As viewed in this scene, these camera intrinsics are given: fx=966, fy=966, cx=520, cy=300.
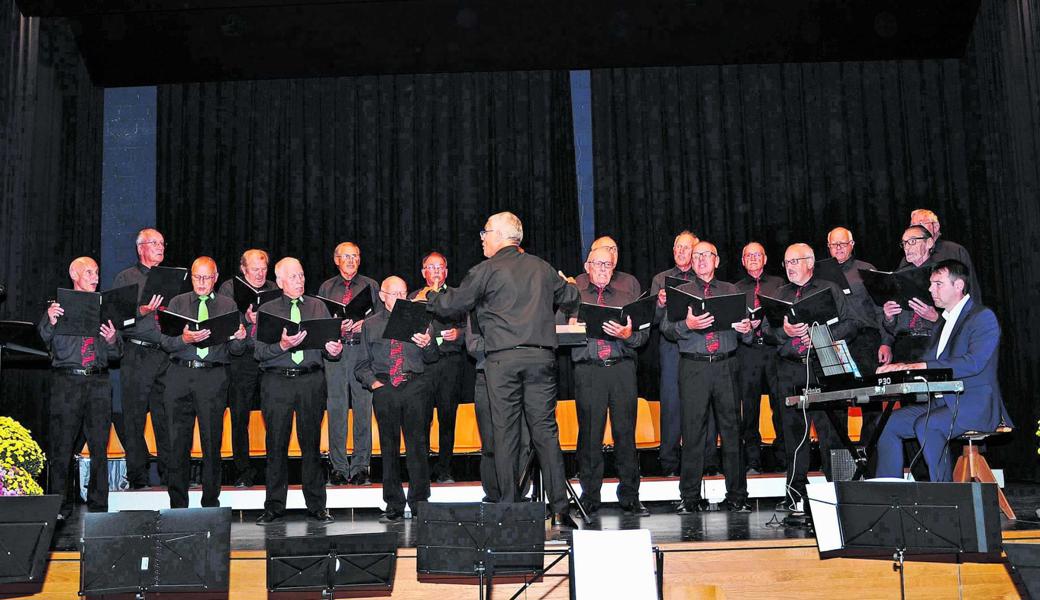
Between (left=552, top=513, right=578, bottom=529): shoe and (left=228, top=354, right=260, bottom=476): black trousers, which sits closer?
(left=552, top=513, right=578, bottom=529): shoe

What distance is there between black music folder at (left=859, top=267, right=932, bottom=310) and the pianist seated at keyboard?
1.60ft

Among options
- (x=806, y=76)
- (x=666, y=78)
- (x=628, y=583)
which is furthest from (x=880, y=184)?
(x=628, y=583)

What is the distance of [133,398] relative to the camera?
7.11 meters

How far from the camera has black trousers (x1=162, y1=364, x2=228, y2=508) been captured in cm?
639

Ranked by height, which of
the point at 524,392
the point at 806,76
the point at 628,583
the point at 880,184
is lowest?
the point at 628,583

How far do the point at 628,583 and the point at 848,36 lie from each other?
7.07 metres

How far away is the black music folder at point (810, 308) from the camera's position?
5816 mm

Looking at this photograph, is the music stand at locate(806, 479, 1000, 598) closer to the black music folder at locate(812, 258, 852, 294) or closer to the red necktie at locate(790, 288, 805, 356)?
the red necktie at locate(790, 288, 805, 356)

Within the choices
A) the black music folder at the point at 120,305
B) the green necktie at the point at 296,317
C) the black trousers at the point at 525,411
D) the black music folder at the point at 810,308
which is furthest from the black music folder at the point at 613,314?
the black music folder at the point at 120,305

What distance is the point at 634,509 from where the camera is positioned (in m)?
6.34

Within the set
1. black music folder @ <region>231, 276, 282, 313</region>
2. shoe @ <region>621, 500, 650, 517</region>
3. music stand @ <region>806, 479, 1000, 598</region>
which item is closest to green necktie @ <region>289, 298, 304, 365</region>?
black music folder @ <region>231, 276, 282, 313</region>

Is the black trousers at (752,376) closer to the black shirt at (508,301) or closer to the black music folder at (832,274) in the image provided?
the black music folder at (832,274)

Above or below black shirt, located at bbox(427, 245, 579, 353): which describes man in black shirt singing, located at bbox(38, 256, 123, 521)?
below

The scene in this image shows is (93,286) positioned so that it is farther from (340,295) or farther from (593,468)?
(593,468)
